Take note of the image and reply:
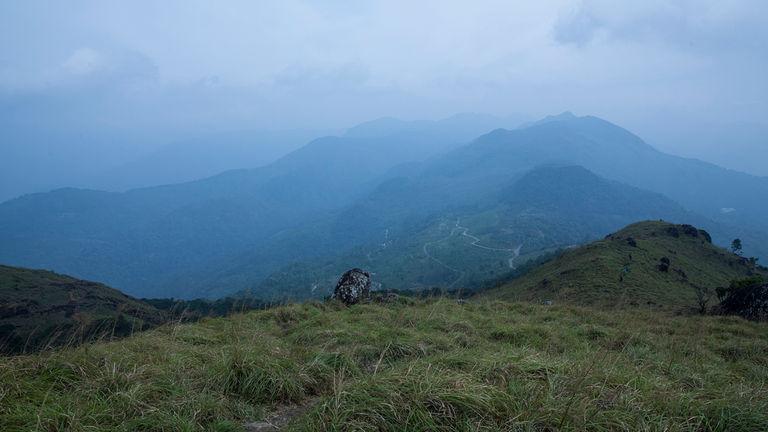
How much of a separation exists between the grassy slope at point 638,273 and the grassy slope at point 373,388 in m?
19.7

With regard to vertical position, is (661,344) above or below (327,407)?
below

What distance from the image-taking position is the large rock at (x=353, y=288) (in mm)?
14523

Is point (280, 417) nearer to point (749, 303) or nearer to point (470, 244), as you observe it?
point (749, 303)

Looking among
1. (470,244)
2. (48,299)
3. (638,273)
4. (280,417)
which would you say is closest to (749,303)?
→ (280,417)

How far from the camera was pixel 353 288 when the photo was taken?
14750 millimetres

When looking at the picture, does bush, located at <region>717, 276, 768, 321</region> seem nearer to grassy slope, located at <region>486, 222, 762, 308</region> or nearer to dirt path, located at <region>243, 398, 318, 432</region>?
grassy slope, located at <region>486, 222, 762, 308</region>

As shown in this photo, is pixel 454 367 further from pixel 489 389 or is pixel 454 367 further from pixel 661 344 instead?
pixel 661 344

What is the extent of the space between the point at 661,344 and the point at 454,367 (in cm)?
617

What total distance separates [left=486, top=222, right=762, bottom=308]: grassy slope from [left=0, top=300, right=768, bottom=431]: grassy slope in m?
19.7

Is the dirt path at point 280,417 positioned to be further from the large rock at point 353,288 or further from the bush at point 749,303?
the bush at point 749,303

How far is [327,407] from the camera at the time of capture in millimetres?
4008

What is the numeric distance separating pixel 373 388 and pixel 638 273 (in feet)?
131

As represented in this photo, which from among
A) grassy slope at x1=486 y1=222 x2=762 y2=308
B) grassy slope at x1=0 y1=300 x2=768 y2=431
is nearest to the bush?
grassy slope at x1=486 y1=222 x2=762 y2=308

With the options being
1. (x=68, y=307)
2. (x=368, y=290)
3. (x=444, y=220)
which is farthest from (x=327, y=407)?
(x=444, y=220)
